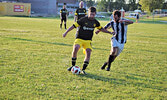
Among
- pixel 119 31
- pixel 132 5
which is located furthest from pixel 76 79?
pixel 132 5

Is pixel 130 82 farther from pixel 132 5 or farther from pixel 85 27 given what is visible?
pixel 132 5

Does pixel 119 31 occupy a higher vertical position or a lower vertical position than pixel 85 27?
lower

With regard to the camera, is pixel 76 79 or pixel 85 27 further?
pixel 85 27

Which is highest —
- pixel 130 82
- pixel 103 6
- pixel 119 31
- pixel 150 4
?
pixel 103 6

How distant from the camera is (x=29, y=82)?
193 inches

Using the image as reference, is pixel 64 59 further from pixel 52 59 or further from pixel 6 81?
pixel 6 81

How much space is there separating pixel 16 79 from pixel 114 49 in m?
2.85

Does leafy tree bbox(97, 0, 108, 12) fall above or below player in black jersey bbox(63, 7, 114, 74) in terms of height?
above

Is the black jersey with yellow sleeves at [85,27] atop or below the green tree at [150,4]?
below

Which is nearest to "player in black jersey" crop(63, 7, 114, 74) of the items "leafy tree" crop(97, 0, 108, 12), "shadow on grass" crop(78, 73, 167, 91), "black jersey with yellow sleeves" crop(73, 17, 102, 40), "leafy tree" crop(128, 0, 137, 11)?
"black jersey with yellow sleeves" crop(73, 17, 102, 40)

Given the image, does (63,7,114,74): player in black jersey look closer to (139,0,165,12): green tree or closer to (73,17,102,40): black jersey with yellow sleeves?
(73,17,102,40): black jersey with yellow sleeves

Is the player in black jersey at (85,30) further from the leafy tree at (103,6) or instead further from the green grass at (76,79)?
the leafy tree at (103,6)

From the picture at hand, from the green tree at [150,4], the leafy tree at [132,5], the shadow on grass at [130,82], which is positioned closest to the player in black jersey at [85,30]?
the shadow on grass at [130,82]

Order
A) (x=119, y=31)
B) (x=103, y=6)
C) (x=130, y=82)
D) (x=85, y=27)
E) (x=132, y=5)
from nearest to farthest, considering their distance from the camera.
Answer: (x=130, y=82), (x=85, y=27), (x=119, y=31), (x=132, y=5), (x=103, y=6)
